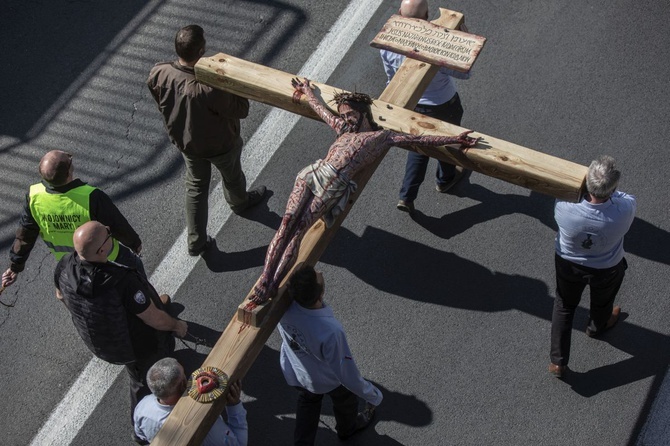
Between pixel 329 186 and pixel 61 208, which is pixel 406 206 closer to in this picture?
pixel 329 186

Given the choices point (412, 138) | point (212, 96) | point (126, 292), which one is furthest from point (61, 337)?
point (412, 138)

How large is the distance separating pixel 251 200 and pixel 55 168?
2.20 meters

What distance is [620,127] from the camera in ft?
25.9

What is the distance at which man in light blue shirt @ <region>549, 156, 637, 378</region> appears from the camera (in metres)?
5.25

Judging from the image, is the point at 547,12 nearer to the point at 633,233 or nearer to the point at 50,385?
the point at 633,233

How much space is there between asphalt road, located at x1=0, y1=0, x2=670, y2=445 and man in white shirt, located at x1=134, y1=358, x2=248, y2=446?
47.6 inches

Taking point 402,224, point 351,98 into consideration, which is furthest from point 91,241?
point 402,224

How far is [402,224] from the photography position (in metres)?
7.39

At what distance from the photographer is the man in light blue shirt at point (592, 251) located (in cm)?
525

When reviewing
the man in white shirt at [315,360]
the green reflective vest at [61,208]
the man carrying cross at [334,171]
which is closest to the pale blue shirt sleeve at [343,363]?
the man in white shirt at [315,360]

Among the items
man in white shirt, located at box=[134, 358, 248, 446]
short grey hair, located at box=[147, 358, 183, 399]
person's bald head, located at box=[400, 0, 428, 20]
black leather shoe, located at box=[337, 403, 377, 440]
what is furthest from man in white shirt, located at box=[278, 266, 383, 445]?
person's bald head, located at box=[400, 0, 428, 20]

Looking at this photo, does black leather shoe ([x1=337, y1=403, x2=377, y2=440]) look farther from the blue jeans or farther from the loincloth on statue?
the blue jeans

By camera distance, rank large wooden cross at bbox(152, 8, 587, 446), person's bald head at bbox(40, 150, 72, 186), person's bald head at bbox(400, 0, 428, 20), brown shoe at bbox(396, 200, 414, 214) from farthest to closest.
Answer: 1. brown shoe at bbox(396, 200, 414, 214)
2. person's bald head at bbox(400, 0, 428, 20)
3. person's bald head at bbox(40, 150, 72, 186)
4. large wooden cross at bbox(152, 8, 587, 446)

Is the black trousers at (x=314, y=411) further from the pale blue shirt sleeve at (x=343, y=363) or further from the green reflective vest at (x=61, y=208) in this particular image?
the green reflective vest at (x=61, y=208)
